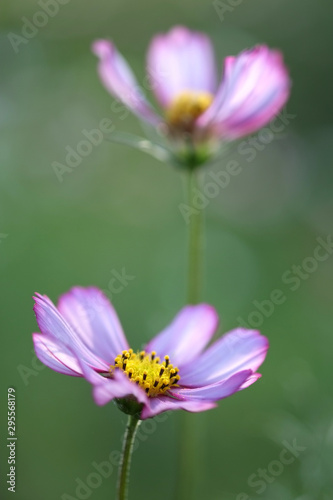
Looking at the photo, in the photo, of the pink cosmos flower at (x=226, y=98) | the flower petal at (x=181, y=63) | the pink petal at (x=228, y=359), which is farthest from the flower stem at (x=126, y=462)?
the flower petal at (x=181, y=63)

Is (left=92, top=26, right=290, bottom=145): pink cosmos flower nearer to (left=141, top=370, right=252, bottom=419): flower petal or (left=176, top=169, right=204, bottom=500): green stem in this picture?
(left=176, top=169, right=204, bottom=500): green stem

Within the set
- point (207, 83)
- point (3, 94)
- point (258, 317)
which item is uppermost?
point (3, 94)

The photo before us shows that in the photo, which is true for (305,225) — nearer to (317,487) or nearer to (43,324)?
(317,487)

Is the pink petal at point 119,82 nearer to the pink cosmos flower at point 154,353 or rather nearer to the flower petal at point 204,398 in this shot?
the pink cosmos flower at point 154,353

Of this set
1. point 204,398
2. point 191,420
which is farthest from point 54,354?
point 191,420

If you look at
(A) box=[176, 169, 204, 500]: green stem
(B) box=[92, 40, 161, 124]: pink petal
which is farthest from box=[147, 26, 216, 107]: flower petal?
(A) box=[176, 169, 204, 500]: green stem

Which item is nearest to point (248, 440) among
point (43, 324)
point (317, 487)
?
point (317, 487)
